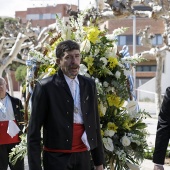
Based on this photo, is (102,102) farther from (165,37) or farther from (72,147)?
(165,37)

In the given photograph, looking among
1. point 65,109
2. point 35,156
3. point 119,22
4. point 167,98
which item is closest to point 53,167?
point 35,156

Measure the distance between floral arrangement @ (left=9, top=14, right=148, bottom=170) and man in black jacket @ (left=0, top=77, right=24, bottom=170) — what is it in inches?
49.4

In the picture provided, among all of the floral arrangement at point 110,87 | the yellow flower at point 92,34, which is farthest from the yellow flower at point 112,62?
the yellow flower at point 92,34

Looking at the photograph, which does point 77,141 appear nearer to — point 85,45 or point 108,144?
point 108,144

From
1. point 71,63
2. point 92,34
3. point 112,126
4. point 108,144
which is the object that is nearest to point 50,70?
point 92,34

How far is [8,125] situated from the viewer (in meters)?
7.33

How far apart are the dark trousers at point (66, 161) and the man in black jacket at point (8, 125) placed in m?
2.86

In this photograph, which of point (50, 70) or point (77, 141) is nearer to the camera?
point (77, 141)

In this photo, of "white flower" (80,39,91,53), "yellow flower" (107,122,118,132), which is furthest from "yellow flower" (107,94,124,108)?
"white flower" (80,39,91,53)

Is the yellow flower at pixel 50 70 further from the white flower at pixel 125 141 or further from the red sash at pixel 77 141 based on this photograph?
the red sash at pixel 77 141

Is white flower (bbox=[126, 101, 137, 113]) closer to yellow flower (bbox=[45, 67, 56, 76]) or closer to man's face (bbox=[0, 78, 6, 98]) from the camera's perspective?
yellow flower (bbox=[45, 67, 56, 76])

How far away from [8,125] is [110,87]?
5.76 feet

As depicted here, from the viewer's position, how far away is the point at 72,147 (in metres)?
4.38

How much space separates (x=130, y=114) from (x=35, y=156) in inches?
87.8
